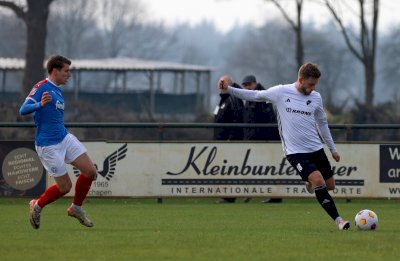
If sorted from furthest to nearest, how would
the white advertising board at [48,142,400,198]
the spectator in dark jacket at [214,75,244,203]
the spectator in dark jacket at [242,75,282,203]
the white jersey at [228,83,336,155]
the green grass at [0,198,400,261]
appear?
the spectator in dark jacket at [214,75,244,203] → the spectator in dark jacket at [242,75,282,203] → the white advertising board at [48,142,400,198] → the white jersey at [228,83,336,155] → the green grass at [0,198,400,261]

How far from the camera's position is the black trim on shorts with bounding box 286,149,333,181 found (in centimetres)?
1410

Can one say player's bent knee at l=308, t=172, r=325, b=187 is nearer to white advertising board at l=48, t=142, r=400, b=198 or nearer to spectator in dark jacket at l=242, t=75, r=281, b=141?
white advertising board at l=48, t=142, r=400, b=198

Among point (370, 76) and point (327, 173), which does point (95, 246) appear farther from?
point (370, 76)

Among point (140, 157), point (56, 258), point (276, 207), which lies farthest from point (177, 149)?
point (56, 258)

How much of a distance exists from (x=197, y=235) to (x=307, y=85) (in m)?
2.31

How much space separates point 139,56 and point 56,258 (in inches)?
4634

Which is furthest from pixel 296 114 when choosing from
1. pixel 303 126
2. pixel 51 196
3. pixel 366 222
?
pixel 51 196

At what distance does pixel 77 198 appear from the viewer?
46.3ft

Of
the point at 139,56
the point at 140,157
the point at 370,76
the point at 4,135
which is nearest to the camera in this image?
the point at 140,157

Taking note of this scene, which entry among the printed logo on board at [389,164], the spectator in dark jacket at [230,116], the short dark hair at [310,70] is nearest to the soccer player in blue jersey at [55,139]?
the short dark hair at [310,70]

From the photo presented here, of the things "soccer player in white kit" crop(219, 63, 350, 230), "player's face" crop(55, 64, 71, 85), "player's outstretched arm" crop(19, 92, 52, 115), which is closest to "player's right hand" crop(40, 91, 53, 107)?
"player's outstretched arm" crop(19, 92, 52, 115)

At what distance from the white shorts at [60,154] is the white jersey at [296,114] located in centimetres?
204

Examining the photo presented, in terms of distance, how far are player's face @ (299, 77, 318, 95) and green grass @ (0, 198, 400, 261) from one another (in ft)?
5.47

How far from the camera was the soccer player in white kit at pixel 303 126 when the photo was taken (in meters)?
14.1
